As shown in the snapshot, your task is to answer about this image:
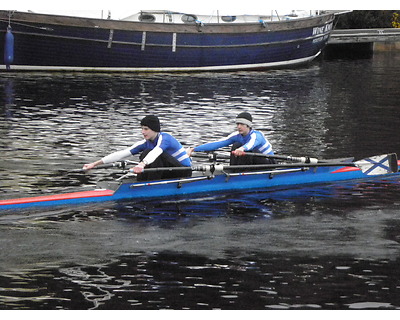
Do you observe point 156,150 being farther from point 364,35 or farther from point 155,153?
point 364,35

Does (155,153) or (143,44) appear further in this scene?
(143,44)

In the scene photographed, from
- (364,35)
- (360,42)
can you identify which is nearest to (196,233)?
(364,35)

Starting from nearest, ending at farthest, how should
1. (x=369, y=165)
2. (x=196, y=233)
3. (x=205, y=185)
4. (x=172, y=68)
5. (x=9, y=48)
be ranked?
(x=196, y=233)
(x=205, y=185)
(x=369, y=165)
(x=9, y=48)
(x=172, y=68)

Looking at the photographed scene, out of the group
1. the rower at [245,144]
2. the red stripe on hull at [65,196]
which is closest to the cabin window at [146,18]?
the rower at [245,144]

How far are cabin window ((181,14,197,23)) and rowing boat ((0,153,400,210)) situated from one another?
24.0 metres

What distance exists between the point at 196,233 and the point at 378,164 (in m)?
6.76

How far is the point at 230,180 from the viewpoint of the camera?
64.5 ft

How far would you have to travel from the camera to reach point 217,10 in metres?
44.5

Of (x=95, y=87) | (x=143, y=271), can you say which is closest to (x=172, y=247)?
(x=143, y=271)

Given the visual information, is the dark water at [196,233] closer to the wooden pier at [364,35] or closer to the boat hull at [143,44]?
the boat hull at [143,44]

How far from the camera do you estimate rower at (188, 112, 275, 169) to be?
1988 centimetres

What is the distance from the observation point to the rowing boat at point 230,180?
1783 centimetres

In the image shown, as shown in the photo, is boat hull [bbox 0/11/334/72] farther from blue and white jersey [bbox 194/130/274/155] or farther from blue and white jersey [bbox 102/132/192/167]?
blue and white jersey [bbox 102/132/192/167]

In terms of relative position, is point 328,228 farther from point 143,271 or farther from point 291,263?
point 143,271
